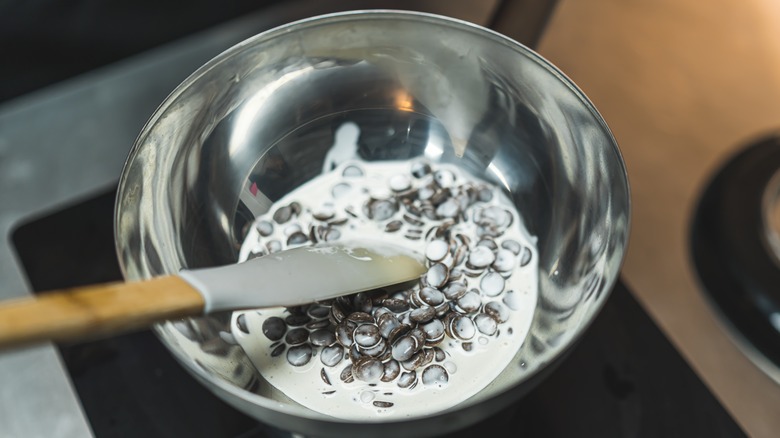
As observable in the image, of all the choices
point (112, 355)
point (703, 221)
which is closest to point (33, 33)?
point (112, 355)

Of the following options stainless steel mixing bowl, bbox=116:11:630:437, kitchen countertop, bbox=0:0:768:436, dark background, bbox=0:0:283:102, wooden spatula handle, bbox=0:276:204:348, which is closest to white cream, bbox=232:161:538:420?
stainless steel mixing bowl, bbox=116:11:630:437

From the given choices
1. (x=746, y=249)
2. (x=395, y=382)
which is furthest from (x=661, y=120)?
(x=395, y=382)

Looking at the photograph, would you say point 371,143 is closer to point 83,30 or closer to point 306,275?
point 306,275

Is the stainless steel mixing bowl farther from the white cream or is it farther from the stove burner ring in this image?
the stove burner ring

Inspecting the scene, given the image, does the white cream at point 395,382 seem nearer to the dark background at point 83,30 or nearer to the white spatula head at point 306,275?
the white spatula head at point 306,275

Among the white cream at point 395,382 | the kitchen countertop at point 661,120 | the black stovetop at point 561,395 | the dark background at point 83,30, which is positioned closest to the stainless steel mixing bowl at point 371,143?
the white cream at point 395,382
